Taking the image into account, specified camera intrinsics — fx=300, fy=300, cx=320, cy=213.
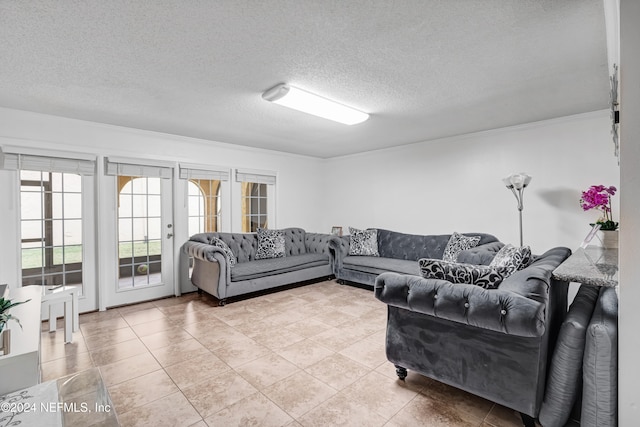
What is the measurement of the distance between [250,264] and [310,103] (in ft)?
8.51

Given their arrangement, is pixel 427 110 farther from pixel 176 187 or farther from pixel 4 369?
pixel 4 369

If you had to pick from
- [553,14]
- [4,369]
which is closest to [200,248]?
[4,369]

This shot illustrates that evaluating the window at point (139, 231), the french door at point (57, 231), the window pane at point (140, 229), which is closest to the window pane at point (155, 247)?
the window at point (139, 231)

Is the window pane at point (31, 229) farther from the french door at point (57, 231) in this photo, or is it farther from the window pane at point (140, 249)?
the window pane at point (140, 249)

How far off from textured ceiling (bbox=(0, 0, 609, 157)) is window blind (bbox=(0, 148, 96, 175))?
1.70 feet

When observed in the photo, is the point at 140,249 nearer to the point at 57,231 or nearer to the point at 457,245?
the point at 57,231

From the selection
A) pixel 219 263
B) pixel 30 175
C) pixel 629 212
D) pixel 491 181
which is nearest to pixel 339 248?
pixel 219 263

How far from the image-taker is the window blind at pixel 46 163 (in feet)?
10.7

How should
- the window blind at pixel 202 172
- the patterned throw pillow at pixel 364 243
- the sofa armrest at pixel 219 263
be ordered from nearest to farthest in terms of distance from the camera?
the sofa armrest at pixel 219 263, the window blind at pixel 202 172, the patterned throw pillow at pixel 364 243

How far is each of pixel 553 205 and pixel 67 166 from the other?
6004 mm

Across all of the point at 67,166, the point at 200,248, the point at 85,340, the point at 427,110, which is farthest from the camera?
the point at 200,248

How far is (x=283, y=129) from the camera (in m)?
4.16

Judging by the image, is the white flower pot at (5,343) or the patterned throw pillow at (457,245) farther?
the patterned throw pillow at (457,245)

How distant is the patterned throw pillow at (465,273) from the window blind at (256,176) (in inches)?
154
